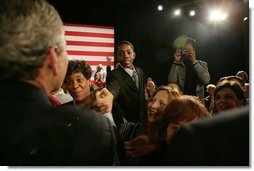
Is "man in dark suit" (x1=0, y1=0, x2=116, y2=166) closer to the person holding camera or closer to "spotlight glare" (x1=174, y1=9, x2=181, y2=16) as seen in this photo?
the person holding camera

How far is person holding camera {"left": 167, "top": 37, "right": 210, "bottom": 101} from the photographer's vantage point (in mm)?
2775

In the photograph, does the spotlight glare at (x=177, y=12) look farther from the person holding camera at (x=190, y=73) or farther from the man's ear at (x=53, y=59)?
the man's ear at (x=53, y=59)

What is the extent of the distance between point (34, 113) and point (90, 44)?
439 cm

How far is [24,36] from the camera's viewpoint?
0.66 m

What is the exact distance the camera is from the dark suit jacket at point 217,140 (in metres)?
0.41

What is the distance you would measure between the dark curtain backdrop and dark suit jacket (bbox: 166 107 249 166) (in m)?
5.03

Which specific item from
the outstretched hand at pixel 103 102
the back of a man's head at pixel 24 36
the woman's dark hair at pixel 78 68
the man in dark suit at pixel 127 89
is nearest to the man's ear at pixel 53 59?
the back of a man's head at pixel 24 36

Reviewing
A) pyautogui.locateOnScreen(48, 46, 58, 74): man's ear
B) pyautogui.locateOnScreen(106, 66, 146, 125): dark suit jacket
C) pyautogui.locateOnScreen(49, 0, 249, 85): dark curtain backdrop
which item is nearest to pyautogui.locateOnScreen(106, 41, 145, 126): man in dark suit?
pyautogui.locateOnScreen(106, 66, 146, 125): dark suit jacket

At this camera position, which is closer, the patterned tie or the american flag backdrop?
the patterned tie

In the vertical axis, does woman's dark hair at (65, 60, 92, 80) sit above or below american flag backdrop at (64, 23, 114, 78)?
below

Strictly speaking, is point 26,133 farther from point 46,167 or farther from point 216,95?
point 216,95

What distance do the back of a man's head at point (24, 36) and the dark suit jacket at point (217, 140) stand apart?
0.38 m

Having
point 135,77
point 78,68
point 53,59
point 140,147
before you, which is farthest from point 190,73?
point 53,59

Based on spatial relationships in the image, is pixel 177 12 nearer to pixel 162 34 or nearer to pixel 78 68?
pixel 162 34
